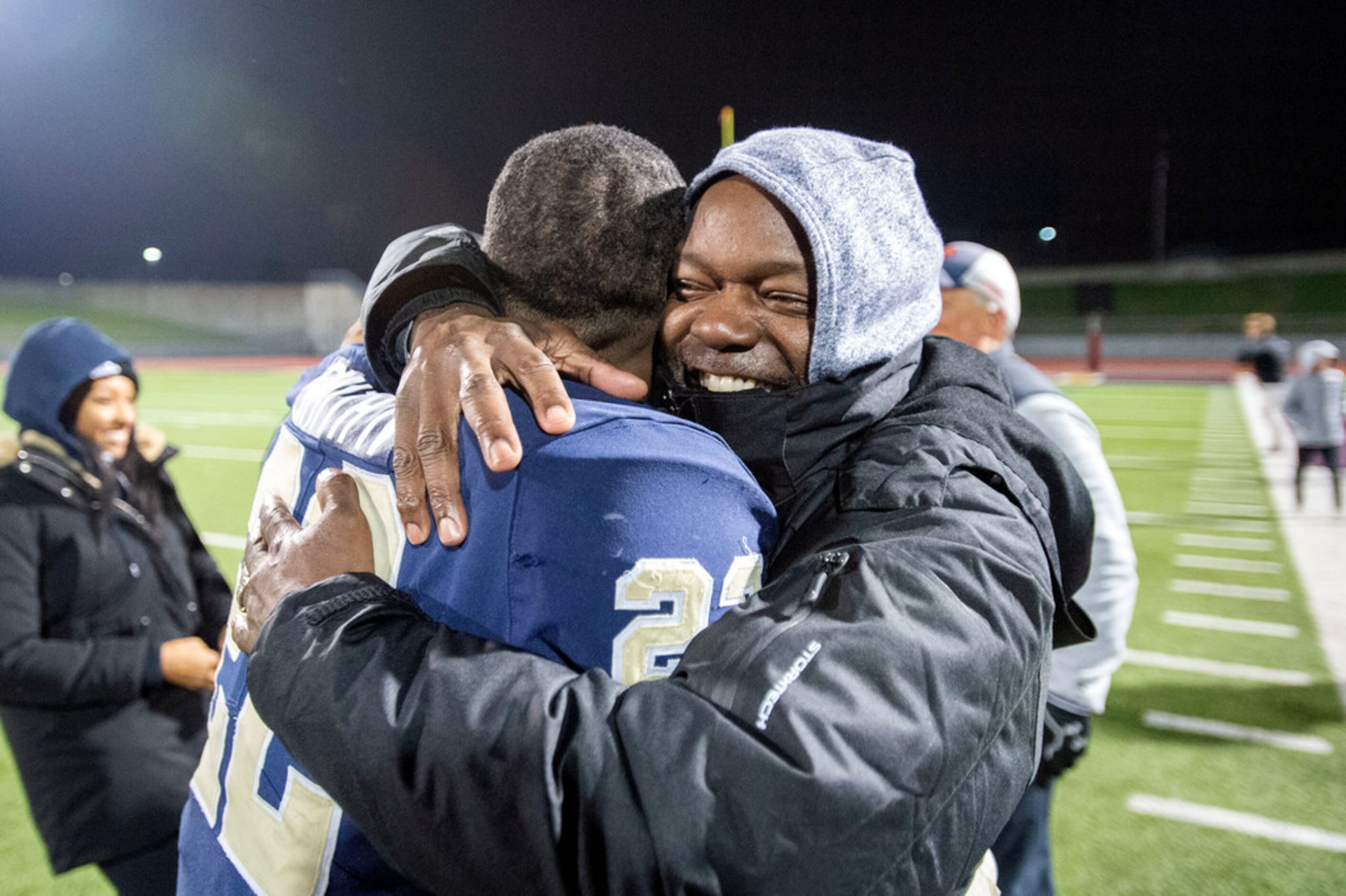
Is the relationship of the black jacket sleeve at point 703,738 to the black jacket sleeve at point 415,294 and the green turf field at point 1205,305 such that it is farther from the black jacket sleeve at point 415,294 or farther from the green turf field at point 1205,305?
the green turf field at point 1205,305

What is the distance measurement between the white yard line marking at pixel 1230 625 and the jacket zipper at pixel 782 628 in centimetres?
595

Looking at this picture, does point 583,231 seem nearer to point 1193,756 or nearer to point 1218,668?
point 1193,756

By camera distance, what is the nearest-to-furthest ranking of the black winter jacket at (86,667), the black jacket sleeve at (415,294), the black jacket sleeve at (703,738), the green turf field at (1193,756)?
the black jacket sleeve at (703,738) < the black jacket sleeve at (415,294) < the black winter jacket at (86,667) < the green turf field at (1193,756)

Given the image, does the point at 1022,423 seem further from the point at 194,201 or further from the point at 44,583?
the point at 194,201

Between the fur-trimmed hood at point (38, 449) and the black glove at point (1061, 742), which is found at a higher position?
the fur-trimmed hood at point (38, 449)

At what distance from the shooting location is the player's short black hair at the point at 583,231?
4.41 feet

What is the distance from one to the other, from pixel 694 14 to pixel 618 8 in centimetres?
213

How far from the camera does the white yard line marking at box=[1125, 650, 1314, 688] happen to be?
4898 millimetres

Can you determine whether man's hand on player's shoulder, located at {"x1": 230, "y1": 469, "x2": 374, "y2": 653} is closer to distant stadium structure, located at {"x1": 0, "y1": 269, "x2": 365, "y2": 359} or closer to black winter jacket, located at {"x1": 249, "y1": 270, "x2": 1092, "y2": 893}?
black winter jacket, located at {"x1": 249, "y1": 270, "x2": 1092, "y2": 893}

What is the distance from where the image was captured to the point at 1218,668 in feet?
16.7

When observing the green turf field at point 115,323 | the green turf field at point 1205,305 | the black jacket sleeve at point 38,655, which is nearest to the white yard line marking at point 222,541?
the black jacket sleeve at point 38,655

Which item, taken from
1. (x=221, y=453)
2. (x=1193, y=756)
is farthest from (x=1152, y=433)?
(x=221, y=453)

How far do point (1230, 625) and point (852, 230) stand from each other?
5922mm

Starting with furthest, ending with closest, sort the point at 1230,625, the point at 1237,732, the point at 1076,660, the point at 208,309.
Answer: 1. the point at 208,309
2. the point at 1230,625
3. the point at 1237,732
4. the point at 1076,660
